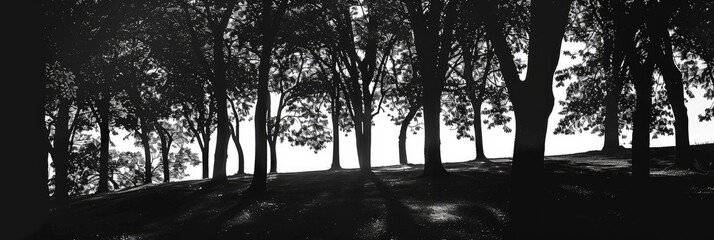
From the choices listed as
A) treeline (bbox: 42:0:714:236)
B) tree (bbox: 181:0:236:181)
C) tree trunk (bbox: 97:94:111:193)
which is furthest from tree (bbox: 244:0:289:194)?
tree trunk (bbox: 97:94:111:193)

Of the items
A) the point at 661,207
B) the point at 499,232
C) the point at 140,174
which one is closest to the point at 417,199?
the point at 499,232

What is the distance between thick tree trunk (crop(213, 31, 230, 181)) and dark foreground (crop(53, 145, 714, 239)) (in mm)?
5034

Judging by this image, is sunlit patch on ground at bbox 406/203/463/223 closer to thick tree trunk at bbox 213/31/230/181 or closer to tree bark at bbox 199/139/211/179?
thick tree trunk at bbox 213/31/230/181

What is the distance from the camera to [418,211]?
17125mm

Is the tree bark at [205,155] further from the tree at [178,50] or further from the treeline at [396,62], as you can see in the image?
the tree at [178,50]

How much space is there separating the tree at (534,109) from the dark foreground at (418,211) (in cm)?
51

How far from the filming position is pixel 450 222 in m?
Result: 15.0

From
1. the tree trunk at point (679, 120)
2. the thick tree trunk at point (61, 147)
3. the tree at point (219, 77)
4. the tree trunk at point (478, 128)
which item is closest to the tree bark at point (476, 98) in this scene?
the tree trunk at point (478, 128)

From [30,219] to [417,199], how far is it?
40.7ft

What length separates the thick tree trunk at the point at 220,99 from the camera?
97.8ft

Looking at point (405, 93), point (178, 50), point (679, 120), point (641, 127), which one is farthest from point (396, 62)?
point (641, 127)

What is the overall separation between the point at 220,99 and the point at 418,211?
16652mm

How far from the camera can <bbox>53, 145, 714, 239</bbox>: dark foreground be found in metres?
13.7

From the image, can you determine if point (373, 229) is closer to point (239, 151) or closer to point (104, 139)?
point (104, 139)
